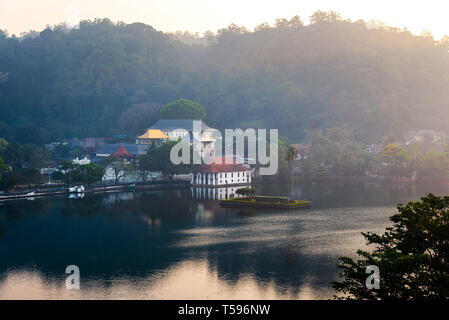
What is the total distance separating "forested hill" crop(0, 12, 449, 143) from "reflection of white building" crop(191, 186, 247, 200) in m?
39.5

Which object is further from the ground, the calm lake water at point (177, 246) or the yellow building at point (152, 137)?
the yellow building at point (152, 137)

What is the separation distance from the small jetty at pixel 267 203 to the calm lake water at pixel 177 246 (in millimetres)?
1415

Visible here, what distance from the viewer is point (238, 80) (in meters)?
122

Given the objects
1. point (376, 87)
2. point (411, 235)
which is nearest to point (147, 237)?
point (411, 235)

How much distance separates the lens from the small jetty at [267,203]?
5119 cm

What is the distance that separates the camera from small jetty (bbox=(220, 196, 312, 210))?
51188 mm

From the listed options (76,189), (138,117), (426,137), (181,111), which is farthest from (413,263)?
(138,117)

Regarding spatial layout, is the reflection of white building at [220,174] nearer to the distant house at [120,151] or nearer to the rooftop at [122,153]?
the rooftop at [122,153]

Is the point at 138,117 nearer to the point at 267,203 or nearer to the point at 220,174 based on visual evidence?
the point at 220,174

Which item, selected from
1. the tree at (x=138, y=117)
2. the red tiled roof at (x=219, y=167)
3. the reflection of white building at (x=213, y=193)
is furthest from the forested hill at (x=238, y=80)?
the reflection of white building at (x=213, y=193)

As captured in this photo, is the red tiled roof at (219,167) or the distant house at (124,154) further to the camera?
the distant house at (124,154)

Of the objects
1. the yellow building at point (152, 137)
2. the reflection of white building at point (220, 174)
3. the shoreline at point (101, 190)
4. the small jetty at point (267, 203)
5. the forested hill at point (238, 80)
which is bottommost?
the small jetty at point (267, 203)

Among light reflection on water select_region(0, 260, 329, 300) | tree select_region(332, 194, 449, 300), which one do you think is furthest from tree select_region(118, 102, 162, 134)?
tree select_region(332, 194, 449, 300)

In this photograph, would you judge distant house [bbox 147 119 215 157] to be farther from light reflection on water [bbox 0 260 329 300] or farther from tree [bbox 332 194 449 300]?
tree [bbox 332 194 449 300]
